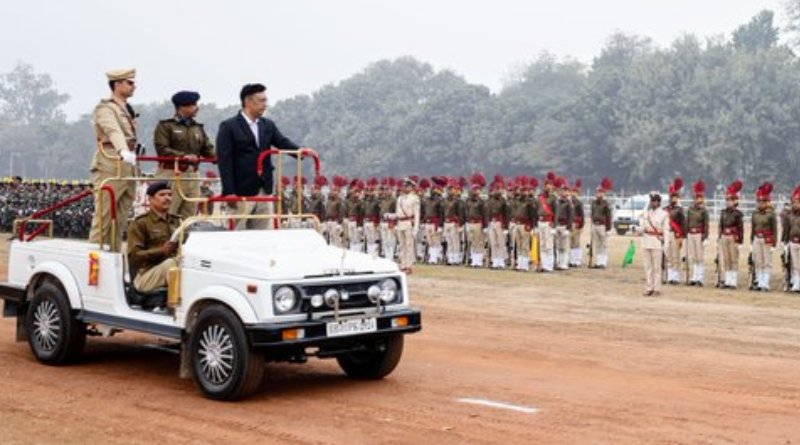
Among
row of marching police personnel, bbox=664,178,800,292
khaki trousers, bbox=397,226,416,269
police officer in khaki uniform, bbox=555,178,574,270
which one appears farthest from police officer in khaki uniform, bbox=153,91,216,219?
police officer in khaki uniform, bbox=555,178,574,270

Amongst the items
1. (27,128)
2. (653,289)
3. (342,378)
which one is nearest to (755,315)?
(653,289)

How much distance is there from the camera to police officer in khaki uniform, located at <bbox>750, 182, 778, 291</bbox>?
21.5 m

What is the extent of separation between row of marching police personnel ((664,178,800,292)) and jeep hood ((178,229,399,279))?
11.5m

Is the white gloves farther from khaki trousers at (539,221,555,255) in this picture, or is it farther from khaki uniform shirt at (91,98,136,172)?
khaki trousers at (539,221,555,255)

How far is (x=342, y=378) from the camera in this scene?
1049cm

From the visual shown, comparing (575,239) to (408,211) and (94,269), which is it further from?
(94,269)

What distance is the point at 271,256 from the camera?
9.24 meters

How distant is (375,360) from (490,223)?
656 inches

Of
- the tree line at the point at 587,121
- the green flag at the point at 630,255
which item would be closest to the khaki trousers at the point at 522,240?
the green flag at the point at 630,255

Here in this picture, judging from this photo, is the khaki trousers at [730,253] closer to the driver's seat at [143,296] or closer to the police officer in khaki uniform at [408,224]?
the police officer in khaki uniform at [408,224]

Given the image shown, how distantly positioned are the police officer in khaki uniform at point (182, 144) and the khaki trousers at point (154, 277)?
1148 millimetres

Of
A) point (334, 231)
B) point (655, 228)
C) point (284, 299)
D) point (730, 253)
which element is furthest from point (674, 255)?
point (284, 299)

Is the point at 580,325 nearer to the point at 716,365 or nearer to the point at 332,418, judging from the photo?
the point at 716,365

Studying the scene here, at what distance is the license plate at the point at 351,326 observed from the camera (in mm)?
9148
